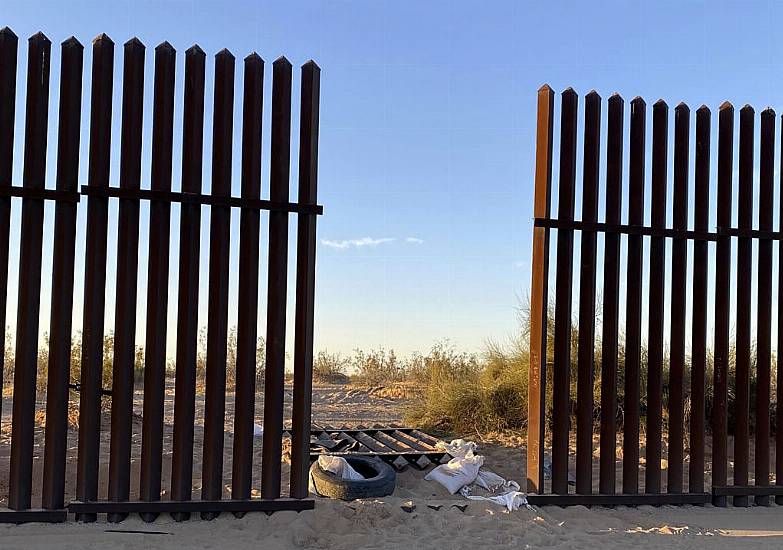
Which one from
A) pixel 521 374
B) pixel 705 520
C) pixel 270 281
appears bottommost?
pixel 705 520

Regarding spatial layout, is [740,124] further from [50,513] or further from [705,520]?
[50,513]

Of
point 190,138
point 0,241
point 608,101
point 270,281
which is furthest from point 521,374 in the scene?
point 0,241

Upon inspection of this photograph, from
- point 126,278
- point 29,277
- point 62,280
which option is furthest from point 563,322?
point 29,277

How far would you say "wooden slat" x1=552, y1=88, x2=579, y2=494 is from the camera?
254 inches

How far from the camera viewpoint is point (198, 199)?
5777 millimetres

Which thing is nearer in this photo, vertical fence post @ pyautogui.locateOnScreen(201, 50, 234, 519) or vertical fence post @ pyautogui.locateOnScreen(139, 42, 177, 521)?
vertical fence post @ pyautogui.locateOnScreen(139, 42, 177, 521)

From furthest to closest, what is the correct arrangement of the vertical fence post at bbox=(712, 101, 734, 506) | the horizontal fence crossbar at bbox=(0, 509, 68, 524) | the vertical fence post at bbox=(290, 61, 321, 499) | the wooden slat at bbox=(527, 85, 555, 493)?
the vertical fence post at bbox=(712, 101, 734, 506) < the wooden slat at bbox=(527, 85, 555, 493) < the vertical fence post at bbox=(290, 61, 321, 499) < the horizontal fence crossbar at bbox=(0, 509, 68, 524)

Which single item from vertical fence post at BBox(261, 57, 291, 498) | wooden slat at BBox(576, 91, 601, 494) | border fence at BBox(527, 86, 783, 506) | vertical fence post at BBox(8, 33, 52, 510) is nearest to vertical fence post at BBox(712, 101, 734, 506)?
border fence at BBox(527, 86, 783, 506)

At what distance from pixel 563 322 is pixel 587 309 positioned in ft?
0.83

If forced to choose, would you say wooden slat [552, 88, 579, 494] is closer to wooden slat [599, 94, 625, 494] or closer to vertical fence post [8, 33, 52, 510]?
wooden slat [599, 94, 625, 494]

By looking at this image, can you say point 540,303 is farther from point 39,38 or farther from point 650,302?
point 39,38

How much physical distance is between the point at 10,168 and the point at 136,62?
114 centimetres

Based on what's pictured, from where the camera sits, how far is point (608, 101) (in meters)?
6.78

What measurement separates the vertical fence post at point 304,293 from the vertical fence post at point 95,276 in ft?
4.44
